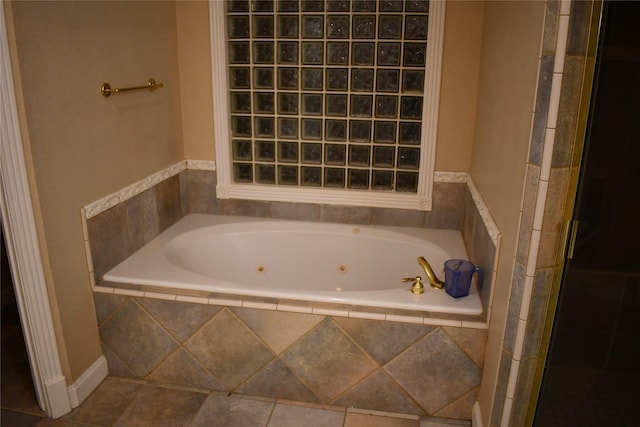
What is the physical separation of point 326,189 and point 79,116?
132 centimetres

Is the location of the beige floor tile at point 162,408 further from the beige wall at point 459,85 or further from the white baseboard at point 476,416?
the beige wall at point 459,85

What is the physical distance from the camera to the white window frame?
2503 millimetres

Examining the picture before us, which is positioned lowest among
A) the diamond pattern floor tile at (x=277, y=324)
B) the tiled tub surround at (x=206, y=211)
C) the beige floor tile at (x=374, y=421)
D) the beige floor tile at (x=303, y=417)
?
the beige floor tile at (x=374, y=421)

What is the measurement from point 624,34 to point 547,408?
3.49 feet

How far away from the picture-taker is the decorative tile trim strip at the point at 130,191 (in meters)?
→ 2.08

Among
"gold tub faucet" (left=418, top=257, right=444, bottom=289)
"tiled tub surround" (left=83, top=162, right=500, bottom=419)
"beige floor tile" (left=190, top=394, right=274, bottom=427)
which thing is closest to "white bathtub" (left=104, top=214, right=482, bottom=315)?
"tiled tub surround" (left=83, top=162, right=500, bottom=419)

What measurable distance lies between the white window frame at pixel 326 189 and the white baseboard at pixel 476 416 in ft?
3.62

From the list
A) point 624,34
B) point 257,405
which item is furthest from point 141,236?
point 624,34

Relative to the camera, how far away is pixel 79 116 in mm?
1953

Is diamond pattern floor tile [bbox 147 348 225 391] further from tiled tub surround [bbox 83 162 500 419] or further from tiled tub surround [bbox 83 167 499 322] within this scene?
tiled tub surround [bbox 83 167 499 322]

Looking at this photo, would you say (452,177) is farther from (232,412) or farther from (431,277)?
Result: (232,412)

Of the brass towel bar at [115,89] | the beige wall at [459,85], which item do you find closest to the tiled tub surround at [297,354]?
the brass towel bar at [115,89]

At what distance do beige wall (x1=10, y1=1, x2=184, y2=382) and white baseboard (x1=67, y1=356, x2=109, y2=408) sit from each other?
0.12 feet

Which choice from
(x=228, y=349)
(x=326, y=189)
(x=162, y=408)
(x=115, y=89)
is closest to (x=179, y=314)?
(x=228, y=349)
